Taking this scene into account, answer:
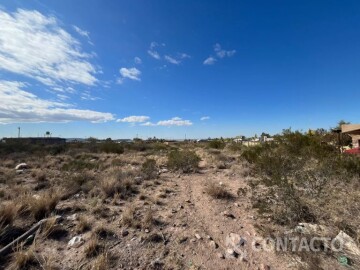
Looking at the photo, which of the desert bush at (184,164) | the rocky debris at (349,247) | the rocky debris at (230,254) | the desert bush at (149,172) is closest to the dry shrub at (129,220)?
the rocky debris at (230,254)

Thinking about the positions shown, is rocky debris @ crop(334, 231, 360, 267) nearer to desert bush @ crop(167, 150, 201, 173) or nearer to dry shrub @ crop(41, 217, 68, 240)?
dry shrub @ crop(41, 217, 68, 240)

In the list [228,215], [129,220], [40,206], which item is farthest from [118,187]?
[228,215]

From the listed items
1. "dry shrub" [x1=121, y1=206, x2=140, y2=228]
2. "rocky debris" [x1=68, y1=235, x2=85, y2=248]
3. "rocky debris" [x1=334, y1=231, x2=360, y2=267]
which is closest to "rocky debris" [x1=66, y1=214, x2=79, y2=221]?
"rocky debris" [x1=68, y1=235, x2=85, y2=248]

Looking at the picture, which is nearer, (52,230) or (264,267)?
(264,267)

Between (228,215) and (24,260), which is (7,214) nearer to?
(24,260)

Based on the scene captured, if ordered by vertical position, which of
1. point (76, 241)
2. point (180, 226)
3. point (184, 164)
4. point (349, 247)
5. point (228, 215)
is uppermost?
point (184, 164)

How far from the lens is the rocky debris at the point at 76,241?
161 inches

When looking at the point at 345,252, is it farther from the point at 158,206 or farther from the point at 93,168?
the point at 93,168

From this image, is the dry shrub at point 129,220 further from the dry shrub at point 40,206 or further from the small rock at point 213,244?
the dry shrub at point 40,206

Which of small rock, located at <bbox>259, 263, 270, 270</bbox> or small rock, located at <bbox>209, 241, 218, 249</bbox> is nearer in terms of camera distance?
small rock, located at <bbox>259, 263, 270, 270</bbox>

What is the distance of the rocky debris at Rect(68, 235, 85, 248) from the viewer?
409 centimetres

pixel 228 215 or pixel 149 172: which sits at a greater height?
pixel 149 172

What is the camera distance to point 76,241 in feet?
13.8

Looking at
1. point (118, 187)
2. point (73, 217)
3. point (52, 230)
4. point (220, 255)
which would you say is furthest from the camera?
point (118, 187)
